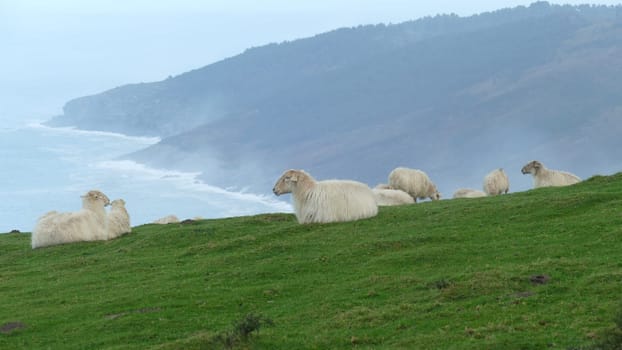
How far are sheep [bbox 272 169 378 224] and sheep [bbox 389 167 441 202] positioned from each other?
15.8 m

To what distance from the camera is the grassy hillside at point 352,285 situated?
14.5 meters

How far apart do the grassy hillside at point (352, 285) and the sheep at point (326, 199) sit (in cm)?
80

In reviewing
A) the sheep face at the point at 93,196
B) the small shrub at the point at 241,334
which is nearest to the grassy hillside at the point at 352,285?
the small shrub at the point at 241,334

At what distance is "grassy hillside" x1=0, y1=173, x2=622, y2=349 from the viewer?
14.5 meters

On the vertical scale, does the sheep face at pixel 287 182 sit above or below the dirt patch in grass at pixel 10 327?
above

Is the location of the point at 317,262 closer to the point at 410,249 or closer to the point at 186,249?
the point at 410,249

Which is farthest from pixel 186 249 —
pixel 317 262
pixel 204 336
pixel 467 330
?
pixel 467 330

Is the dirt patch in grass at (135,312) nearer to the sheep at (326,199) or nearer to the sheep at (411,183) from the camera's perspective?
the sheep at (326,199)

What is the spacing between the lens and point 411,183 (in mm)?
44594

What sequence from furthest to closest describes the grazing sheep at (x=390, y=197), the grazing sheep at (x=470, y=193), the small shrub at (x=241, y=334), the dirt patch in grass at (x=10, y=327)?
the grazing sheep at (x=470, y=193)
the grazing sheep at (x=390, y=197)
the dirt patch in grass at (x=10, y=327)
the small shrub at (x=241, y=334)

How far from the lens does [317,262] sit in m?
21.4

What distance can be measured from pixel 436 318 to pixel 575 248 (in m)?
5.99

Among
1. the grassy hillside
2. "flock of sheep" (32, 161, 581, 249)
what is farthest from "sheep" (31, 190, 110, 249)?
the grassy hillside

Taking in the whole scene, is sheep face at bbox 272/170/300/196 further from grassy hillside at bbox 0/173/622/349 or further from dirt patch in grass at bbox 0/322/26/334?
dirt patch in grass at bbox 0/322/26/334
